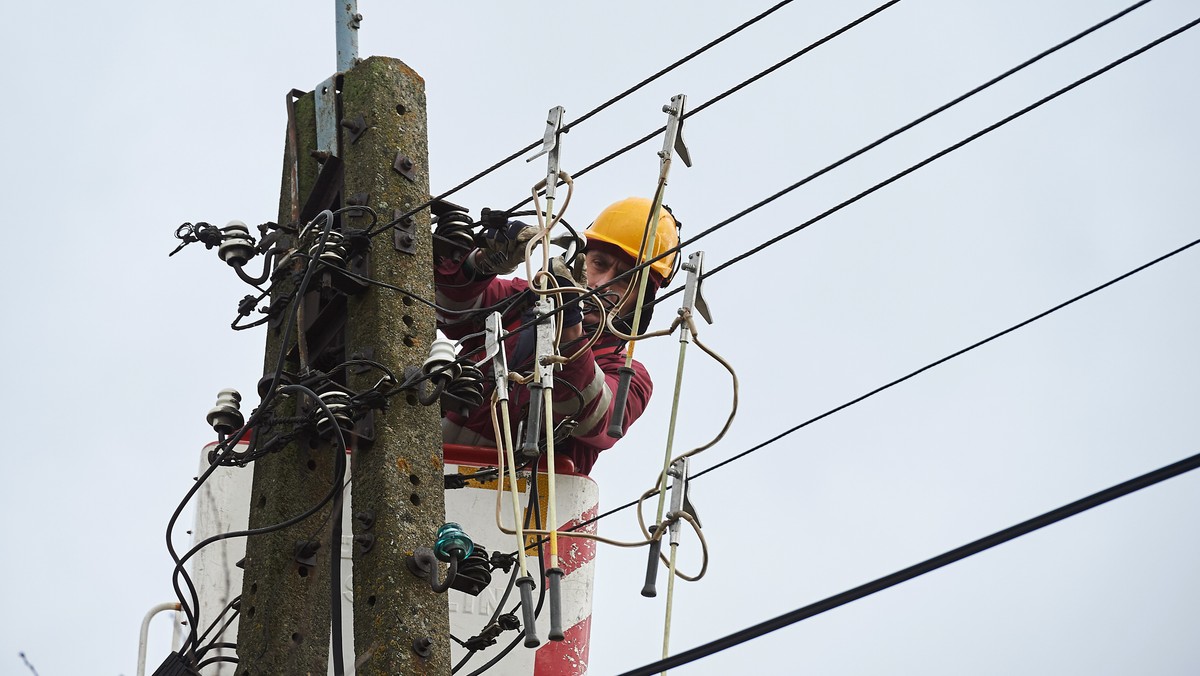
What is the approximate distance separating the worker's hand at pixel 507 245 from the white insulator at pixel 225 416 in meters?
1.20

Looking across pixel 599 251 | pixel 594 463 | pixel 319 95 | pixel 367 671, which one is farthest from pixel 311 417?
pixel 599 251

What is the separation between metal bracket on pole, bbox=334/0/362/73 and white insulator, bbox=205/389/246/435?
4.57 ft

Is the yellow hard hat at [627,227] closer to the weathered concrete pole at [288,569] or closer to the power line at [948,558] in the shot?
the weathered concrete pole at [288,569]

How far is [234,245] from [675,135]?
1.68 meters

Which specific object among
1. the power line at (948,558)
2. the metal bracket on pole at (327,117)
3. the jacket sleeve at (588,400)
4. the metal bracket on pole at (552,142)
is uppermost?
the metal bracket on pole at (327,117)

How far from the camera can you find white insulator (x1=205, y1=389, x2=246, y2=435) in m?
5.57

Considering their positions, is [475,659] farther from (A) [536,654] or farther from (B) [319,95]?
(B) [319,95]

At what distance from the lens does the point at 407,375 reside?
5219 mm

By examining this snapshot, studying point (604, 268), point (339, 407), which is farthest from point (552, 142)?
point (604, 268)

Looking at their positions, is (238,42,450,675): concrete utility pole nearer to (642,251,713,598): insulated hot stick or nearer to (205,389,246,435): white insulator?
(205,389,246,435): white insulator

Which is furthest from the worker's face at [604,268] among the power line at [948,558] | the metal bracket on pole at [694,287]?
the power line at [948,558]

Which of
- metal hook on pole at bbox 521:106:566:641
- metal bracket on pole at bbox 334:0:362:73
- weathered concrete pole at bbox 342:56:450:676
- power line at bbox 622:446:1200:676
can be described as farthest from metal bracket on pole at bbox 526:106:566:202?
power line at bbox 622:446:1200:676

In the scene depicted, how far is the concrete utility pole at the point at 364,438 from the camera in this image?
4.91 metres

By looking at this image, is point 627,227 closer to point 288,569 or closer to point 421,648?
point 288,569
